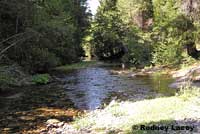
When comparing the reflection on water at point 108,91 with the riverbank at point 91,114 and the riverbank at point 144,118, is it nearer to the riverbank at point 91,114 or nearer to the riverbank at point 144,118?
the riverbank at point 91,114

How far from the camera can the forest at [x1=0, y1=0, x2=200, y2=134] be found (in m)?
13.8

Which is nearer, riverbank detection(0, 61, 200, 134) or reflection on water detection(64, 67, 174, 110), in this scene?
riverbank detection(0, 61, 200, 134)

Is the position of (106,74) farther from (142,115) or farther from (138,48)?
(142,115)

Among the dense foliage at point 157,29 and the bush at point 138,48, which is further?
the bush at point 138,48

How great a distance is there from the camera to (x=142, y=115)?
13.3 metres

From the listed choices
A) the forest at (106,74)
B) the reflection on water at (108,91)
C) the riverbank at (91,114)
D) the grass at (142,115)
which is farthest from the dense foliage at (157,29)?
the grass at (142,115)

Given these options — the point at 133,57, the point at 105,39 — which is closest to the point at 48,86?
the point at 133,57

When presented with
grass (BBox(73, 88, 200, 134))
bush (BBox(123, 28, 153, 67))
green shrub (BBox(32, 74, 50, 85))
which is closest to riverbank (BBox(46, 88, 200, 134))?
grass (BBox(73, 88, 200, 134))

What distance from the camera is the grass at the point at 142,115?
11948 mm

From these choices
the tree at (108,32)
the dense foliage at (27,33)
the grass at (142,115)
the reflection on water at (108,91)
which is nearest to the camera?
the grass at (142,115)

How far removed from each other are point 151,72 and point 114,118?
76.1 ft

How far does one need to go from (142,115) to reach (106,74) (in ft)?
77.9

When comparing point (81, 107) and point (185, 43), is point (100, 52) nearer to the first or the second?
point (185, 43)

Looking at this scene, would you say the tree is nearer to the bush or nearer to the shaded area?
the bush
